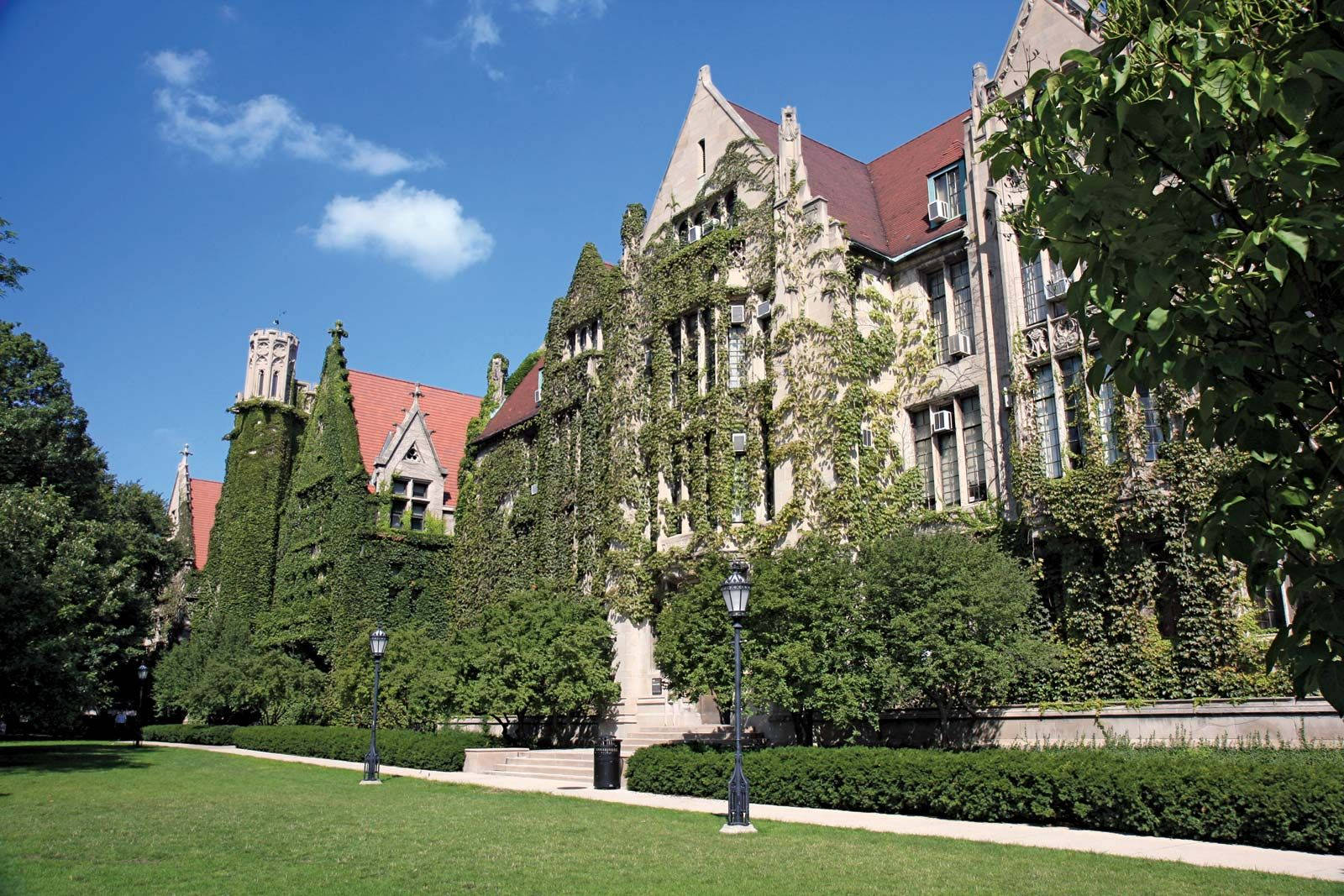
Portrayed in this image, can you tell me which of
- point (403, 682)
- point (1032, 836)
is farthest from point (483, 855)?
point (403, 682)

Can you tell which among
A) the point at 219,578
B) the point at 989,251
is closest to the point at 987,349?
the point at 989,251

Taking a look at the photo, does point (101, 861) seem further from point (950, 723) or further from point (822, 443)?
point (822, 443)

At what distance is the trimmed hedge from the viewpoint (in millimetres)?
13055

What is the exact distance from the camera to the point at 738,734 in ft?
56.1

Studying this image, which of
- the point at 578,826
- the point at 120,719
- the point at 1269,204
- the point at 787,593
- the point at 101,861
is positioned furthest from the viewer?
the point at 120,719

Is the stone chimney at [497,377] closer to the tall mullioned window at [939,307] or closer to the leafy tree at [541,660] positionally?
the leafy tree at [541,660]

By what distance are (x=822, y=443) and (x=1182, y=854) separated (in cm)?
1652

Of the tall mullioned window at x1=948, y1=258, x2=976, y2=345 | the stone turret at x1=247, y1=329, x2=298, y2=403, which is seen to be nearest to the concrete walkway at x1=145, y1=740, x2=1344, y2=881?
the tall mullioned window at x1=948, y1=258, x2=976, y2=345

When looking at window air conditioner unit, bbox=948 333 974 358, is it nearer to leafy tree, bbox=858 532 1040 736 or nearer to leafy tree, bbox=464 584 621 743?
leafy tree, bbox=858 532 1040 736

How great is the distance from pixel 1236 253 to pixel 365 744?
106 feet

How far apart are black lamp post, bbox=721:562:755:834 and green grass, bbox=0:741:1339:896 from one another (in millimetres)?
499

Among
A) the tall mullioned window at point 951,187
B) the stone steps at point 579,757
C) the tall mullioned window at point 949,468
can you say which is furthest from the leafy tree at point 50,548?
the tall mullioned window at point 951,187

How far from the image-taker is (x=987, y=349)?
83.0 feet

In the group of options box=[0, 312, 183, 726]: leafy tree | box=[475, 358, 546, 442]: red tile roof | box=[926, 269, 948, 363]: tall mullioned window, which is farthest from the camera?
box=[475, 358, 546, 442]: red tile roof
